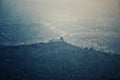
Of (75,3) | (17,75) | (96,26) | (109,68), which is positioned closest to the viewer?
(17,75)

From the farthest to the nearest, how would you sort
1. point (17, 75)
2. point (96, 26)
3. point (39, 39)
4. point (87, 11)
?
point (87, 11) < point (96, 26) < point (39, 39) < point (17, 75)

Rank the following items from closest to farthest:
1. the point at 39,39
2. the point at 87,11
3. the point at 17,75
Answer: the point at 17,75, the point at 39,39, the point at 87,11

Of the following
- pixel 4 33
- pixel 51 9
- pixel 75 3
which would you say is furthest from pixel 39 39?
pixel 75 3

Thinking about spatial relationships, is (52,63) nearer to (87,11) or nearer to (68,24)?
(68,24)

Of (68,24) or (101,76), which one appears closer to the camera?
(101,76)

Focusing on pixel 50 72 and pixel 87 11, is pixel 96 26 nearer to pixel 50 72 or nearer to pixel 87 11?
pixel 87 11

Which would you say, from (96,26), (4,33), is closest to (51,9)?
(96,26)
